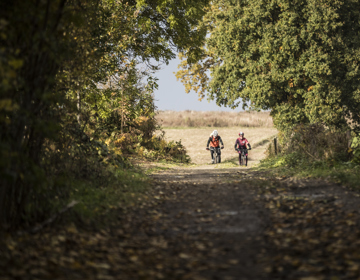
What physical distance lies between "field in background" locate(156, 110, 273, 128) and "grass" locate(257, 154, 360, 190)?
110ft

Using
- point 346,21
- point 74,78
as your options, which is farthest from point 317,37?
point 74,78

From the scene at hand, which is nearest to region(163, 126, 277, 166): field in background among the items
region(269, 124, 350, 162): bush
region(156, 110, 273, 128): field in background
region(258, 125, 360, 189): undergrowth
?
region(156, 110, 273, 128): field in background

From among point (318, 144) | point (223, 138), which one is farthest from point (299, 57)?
point (223, 138)

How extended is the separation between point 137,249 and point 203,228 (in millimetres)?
1575

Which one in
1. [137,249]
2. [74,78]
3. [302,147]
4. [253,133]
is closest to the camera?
[137,249]

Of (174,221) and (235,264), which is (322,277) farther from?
(174,221)

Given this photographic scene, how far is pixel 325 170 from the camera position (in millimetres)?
14477

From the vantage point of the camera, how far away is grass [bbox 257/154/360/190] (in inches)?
474

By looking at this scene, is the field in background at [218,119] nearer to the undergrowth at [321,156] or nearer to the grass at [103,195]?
the undergrowth at [321,156]

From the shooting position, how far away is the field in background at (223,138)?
39094 millimetres

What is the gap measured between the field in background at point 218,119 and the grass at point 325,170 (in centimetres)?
3344

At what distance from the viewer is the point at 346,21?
27.0 metres

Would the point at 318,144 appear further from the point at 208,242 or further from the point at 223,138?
the point at 223,138

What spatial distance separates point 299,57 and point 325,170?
1410 cm
